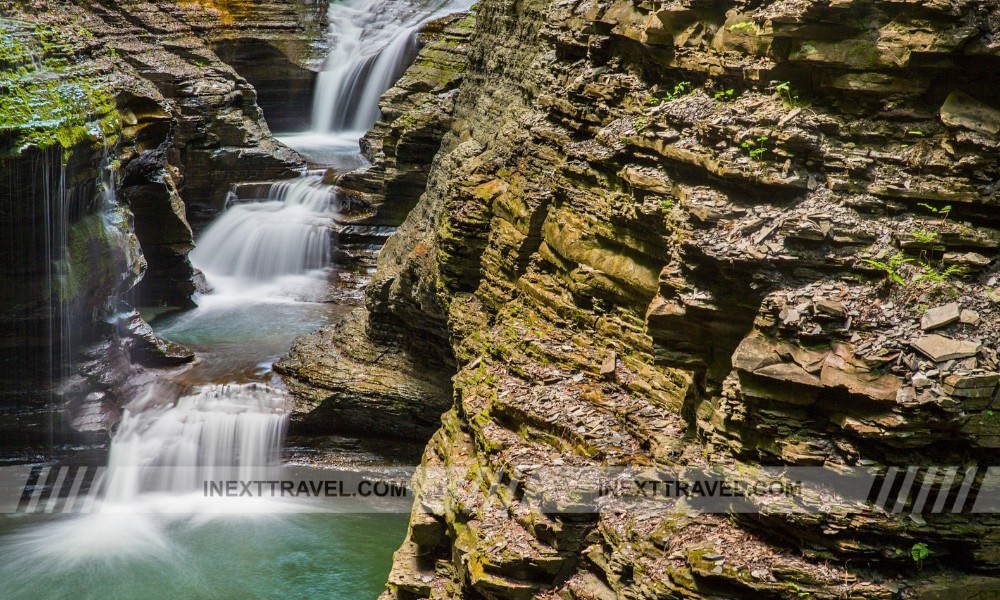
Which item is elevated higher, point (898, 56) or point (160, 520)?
point (898, 56)

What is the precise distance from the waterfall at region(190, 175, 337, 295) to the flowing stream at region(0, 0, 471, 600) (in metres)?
0.05

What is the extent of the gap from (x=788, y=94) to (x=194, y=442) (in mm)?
14755

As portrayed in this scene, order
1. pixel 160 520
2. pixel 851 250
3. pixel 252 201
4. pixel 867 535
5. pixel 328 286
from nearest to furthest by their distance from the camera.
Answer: pixel 867 535, pixel 851 250, pixel 160 520, pixel 328 286, pixel 252 201

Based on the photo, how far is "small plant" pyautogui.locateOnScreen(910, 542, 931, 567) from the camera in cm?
659

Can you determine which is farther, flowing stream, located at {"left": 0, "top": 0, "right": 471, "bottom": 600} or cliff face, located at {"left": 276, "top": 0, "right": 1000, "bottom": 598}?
flowing stream, located at {"left": 0, "top": 0, "right": 471, "bottom": 600}

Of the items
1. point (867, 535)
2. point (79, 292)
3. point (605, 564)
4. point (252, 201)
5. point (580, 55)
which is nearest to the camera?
point (867, 535)

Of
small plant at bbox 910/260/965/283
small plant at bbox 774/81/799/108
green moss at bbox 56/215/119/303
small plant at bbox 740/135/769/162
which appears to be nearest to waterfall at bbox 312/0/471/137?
green moss at bbox 56/215/119/303

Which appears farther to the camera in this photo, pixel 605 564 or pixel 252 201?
pixel 252 201

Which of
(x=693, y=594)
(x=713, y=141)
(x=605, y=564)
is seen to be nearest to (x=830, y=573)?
(x=693, y=594)

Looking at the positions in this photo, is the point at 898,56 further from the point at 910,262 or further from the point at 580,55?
the point at 580,55

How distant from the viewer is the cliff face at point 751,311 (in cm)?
664

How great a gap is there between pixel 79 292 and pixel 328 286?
30.8 ft

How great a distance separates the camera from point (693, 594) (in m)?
7.19

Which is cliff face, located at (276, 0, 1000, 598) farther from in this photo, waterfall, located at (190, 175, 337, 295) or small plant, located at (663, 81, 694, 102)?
waterfall, located at (190, 175, 337, 295)
